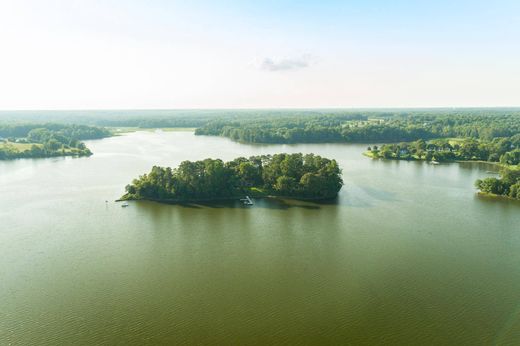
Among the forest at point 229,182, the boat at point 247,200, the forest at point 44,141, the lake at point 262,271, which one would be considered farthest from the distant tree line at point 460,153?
the forest at point 44,141

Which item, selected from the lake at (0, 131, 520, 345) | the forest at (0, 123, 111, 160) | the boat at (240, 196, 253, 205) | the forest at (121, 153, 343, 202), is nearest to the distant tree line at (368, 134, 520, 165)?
the lake at (0, 131, 520, 345)

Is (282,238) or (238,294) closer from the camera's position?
(238,294)

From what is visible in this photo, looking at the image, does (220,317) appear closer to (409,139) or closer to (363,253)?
(363,253)

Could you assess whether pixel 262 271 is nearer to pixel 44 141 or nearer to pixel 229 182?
pixel 229 182

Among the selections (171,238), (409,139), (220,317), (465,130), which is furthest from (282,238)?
(465,130)

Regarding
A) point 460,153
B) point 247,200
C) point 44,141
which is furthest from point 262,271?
point 44,141

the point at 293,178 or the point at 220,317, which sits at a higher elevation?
the point at 293,178

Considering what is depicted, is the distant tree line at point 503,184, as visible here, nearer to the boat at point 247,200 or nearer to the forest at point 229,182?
the forest at point 229,182
